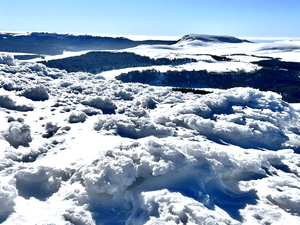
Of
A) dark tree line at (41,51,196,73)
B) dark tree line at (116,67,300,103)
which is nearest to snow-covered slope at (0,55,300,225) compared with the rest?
dark tree line at (116,67,300,103)

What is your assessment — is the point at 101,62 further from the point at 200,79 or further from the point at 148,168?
the point at 148,168

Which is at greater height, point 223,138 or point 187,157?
point 187,157

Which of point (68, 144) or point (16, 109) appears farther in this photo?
point (16, 109)

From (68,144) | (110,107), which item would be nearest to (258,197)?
(68,144)

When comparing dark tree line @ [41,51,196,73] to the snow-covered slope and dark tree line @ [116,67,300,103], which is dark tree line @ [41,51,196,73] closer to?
dark tree line @ [116,67,300,103]

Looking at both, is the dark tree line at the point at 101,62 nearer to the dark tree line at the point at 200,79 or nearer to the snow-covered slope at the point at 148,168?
the dark tree line at the point at 200,79

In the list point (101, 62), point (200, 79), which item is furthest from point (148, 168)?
point (101, 62)

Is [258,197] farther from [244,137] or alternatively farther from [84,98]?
[84,98]

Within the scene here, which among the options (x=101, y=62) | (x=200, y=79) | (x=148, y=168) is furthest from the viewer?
(x=101, y=62)

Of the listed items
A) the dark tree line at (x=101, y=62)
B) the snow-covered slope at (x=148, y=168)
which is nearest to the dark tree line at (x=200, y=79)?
the dark tree line at (x=101, y=62)
